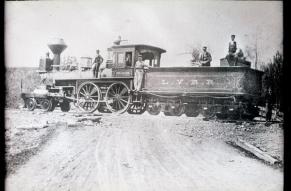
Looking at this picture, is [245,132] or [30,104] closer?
[245,132]

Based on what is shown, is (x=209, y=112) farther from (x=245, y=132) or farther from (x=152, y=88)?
(x=152, y=88)

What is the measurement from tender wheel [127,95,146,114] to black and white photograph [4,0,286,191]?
180 millimetres

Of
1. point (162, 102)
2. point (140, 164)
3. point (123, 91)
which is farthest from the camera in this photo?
point (123, 91)

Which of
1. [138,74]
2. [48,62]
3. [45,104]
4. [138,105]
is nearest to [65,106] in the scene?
[45,104]

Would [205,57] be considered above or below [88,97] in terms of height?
above

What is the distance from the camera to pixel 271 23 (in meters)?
3.93

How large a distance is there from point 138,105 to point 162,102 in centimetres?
38

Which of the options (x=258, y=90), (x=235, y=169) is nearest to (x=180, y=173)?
(x=235, y=169)

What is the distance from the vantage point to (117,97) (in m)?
4.73

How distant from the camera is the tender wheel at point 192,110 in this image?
438 cm

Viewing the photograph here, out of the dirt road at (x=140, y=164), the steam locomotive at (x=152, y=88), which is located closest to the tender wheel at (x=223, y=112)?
the steam locomotive at (x=152, y=88)

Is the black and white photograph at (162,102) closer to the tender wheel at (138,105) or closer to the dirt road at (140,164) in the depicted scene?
the dirt road at (140,164)
